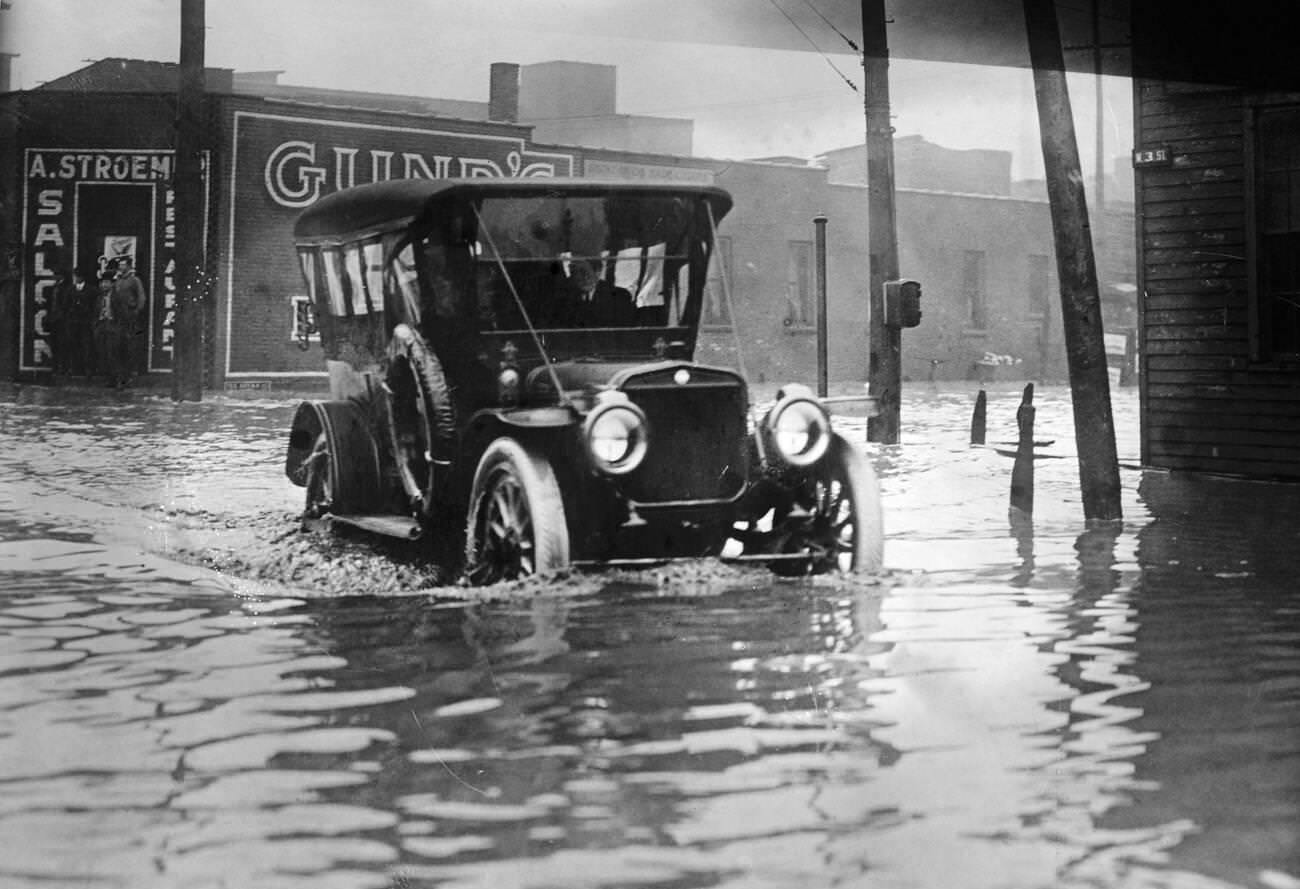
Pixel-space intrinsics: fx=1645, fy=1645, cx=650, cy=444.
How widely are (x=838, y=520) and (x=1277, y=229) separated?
520 centimetres

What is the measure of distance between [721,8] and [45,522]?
206cm

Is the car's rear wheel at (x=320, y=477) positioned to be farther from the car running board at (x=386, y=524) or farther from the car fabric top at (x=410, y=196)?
the car fabric top at (x=410, y=196)

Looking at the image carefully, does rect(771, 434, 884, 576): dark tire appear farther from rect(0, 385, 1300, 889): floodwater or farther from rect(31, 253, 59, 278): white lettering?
rect(31, 253, 59, 278): white lettering

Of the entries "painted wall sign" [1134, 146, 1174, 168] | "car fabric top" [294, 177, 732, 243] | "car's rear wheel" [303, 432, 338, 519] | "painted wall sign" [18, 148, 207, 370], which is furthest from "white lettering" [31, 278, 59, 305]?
"painted wall sign" [1134, 146, 1174, 168]

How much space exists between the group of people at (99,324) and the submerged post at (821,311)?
1.70 meters

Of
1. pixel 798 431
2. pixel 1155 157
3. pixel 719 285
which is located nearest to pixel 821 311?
pixel 798 431

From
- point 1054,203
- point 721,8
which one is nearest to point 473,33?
point 721,8

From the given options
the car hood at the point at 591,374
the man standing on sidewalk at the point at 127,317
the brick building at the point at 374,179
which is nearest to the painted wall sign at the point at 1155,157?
the brick building at the point at 374,179

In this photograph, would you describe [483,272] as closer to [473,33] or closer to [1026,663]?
[473,33]

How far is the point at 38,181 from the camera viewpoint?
3.68 meters

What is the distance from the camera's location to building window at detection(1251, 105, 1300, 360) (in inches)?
352

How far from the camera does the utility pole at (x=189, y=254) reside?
3.77 meters

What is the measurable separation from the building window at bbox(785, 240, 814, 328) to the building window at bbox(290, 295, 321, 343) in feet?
4.66

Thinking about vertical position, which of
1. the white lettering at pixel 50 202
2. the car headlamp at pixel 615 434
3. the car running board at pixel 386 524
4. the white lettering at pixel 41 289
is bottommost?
the car running board at pixel 386 524
